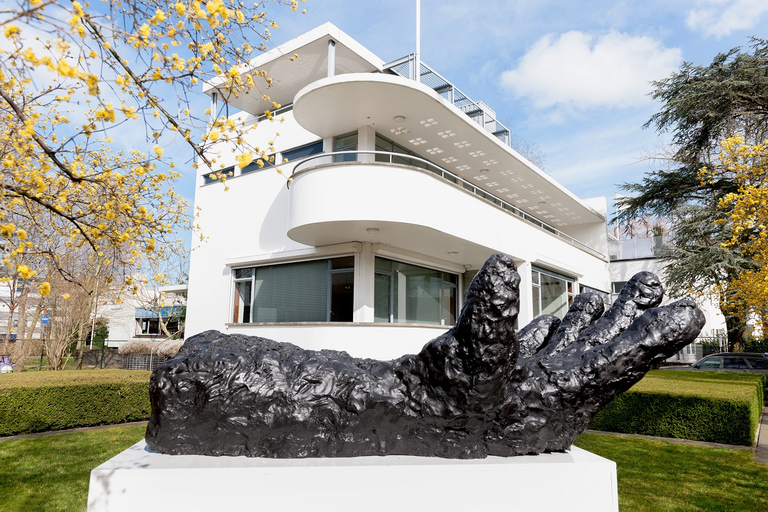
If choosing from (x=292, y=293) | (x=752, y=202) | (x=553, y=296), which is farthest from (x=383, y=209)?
(x=553, y=296)

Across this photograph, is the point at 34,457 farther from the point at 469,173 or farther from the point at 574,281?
the point at 574,281

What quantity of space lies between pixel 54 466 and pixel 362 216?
7.38 m

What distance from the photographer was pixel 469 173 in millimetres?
18828

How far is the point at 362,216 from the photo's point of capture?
11422 millimetres

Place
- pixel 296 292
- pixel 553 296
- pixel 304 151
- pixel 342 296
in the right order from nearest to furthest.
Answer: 1. pixel 342 296
2. pixel 296 292
3. pixel 304 151
4. pixel 553 296

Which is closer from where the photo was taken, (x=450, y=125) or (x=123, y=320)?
(x=450, y=125)

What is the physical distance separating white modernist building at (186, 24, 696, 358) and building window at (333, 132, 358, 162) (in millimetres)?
61

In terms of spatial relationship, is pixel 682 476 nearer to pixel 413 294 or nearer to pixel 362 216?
pixel 362 216

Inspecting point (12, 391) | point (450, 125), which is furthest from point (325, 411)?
point (450, 125)

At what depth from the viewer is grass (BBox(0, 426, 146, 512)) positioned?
4.83m

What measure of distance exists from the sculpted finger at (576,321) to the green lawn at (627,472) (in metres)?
2.06

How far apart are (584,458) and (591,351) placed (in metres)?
0.75

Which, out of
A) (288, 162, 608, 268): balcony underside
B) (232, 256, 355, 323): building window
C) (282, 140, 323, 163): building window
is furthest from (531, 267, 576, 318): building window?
(282, 140, 323, 163): building window

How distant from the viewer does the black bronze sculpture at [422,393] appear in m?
3.13
